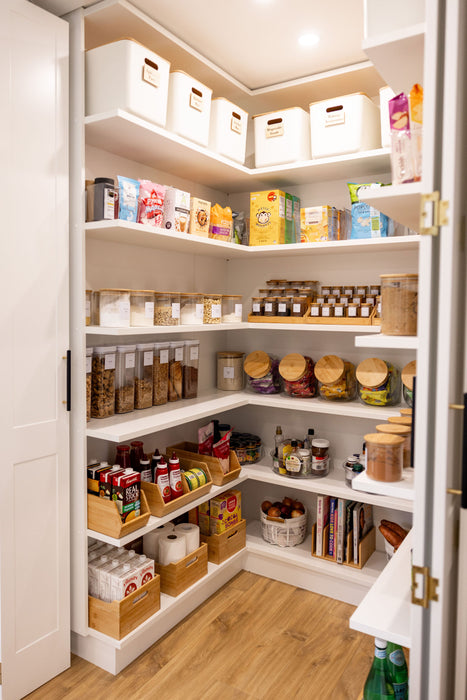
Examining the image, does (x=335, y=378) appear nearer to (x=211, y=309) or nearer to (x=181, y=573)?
(x=211, y=309)

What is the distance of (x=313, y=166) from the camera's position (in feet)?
8.45

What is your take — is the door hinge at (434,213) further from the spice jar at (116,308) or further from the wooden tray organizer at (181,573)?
the wooden tray organizer at (181,573)

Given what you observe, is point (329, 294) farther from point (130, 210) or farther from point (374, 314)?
point (130, 210)

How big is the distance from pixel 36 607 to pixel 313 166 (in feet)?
7.39

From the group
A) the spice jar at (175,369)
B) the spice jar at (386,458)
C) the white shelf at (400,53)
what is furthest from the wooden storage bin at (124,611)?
the white shelf at (400,53)

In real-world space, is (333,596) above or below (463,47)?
below

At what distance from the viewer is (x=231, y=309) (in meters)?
2.84

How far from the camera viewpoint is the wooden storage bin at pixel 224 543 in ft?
8.80

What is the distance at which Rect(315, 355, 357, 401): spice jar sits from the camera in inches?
108

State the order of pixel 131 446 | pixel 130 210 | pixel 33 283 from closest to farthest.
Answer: pixel 33 283 < pixel 130 210 < pixel 131 446

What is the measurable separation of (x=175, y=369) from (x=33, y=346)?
896mm

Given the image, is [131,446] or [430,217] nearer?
[430,217]

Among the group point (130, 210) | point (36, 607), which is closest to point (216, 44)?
point (130, 210)

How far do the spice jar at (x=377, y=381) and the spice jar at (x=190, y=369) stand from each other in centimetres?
85
